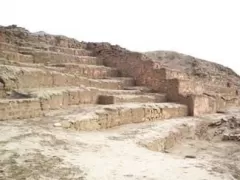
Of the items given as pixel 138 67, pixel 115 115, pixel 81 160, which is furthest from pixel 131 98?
pixel 81 160

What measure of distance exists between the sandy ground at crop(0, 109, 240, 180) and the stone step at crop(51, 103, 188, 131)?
625mm

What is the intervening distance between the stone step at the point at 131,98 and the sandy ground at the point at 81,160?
3.22 m

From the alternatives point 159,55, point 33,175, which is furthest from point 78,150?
point 159,55

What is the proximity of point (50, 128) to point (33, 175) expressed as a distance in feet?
7.73

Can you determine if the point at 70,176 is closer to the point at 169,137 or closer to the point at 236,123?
the point at 169,137

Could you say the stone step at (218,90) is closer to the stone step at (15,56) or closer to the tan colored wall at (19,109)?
the stone step at (15,56)

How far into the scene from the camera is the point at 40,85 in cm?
885

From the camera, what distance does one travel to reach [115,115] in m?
8.39

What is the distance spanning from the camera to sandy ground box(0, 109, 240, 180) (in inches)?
156

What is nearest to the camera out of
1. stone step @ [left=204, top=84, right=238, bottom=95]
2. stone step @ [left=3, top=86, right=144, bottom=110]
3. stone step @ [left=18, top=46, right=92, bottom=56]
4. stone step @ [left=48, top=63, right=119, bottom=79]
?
stone step @ [left=3, top=86, right=144, bottom=110]

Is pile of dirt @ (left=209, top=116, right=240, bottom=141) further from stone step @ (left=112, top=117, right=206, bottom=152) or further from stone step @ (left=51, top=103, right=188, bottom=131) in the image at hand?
stone step @ (left=51, top=103, right=188, bottom=131)

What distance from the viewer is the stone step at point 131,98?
9711 millimetres

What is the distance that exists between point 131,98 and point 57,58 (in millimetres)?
3447

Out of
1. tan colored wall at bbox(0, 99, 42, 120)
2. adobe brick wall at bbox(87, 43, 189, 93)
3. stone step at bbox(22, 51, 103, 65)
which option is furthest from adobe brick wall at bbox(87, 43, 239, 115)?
tan colored wall at bbox(0, 99, 42, 120)
